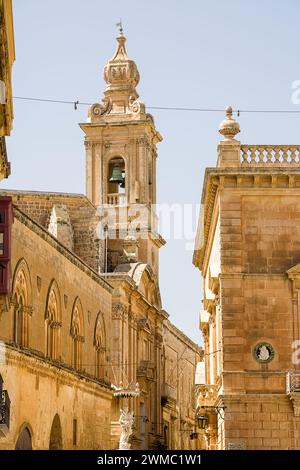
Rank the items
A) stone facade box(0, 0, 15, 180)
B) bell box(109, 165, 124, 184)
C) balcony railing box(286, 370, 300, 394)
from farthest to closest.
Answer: bell box(109, 165, 124, 184) < balcony railing box(286, 370, 300, 394) < stone facade box(0, 0, 15, 180)

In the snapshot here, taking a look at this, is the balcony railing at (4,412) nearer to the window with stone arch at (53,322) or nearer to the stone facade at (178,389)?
the window with stone arch at (53,322)

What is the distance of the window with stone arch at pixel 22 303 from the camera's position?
27.0m

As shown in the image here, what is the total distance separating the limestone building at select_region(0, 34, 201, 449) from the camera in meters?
27.0

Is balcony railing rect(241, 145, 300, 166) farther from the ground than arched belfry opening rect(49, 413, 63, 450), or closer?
farther from the ground

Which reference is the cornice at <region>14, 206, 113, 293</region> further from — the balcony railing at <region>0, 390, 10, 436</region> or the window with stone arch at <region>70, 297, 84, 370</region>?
the balcony railing at <region>0, 390, 10, 436</region>

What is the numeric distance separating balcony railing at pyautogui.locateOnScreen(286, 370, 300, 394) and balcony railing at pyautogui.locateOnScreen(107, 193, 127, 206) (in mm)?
26243

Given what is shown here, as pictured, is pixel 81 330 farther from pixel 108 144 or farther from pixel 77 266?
pixel 108 144

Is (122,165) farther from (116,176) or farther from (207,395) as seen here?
(207,395)

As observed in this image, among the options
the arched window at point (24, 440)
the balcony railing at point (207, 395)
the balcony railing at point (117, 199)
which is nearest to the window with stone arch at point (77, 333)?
the balcony railing at point (207, 395)

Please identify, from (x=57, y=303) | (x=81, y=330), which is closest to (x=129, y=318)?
(x=81, y=330)

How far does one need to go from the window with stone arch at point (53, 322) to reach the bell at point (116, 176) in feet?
81.9

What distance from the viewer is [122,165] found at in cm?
5712

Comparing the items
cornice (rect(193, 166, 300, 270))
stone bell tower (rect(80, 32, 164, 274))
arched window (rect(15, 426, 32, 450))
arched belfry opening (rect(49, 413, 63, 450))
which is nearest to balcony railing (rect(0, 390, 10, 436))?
arched window (rect(15, 426, 32, 450))
